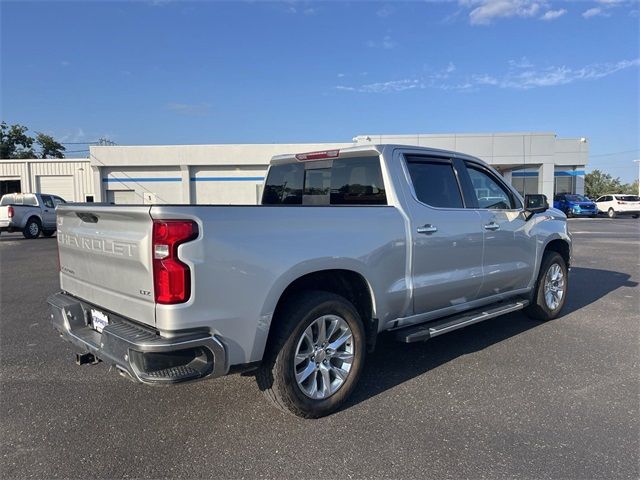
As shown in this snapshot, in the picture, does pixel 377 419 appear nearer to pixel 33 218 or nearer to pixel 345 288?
pixel 345 288

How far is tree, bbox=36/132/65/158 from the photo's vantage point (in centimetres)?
5578

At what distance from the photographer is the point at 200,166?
3338 cm

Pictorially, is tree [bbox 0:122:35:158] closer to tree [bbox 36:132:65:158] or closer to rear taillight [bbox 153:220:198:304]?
tree [bbox 36:132:65:158]

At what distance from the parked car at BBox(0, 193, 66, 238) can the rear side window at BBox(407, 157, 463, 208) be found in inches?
709

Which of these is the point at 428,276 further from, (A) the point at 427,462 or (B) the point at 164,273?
(B) the point at 164,273

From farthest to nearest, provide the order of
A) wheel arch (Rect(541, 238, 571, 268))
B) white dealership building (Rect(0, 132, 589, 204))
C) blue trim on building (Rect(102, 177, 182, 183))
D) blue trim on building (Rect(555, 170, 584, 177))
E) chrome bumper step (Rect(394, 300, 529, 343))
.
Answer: blue trim on building (Rect(555, 170, 584, 177)) → blue trim on building (Rect(102, 177, 182, 183)) → white dealership building (Rect(0, 132, 589, 204)) → wheel arch (Rect(541, 238, 571, 268)) → chrome bumper step (Rect(394, 300, 529, 343))

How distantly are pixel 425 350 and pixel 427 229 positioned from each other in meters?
1.47

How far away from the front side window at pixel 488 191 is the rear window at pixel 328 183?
1302mm

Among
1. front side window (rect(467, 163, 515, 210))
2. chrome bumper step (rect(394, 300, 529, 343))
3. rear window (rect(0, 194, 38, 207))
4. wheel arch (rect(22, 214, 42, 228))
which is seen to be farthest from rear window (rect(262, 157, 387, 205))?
rear window (rect(0, 194, 38, 207))

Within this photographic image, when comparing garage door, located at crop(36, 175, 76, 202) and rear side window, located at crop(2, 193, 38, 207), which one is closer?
Result: rear side window, located at crop(2, 193, 38, 207)

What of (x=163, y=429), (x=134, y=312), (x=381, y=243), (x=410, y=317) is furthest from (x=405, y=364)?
(x=134, y=312)

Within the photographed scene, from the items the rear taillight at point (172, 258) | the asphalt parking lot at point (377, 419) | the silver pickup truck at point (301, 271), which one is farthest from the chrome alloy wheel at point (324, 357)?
the rear taillight at point (172, 258)

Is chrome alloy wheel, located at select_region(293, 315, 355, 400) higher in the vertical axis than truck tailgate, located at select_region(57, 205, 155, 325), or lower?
lower

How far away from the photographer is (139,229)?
112 inches
